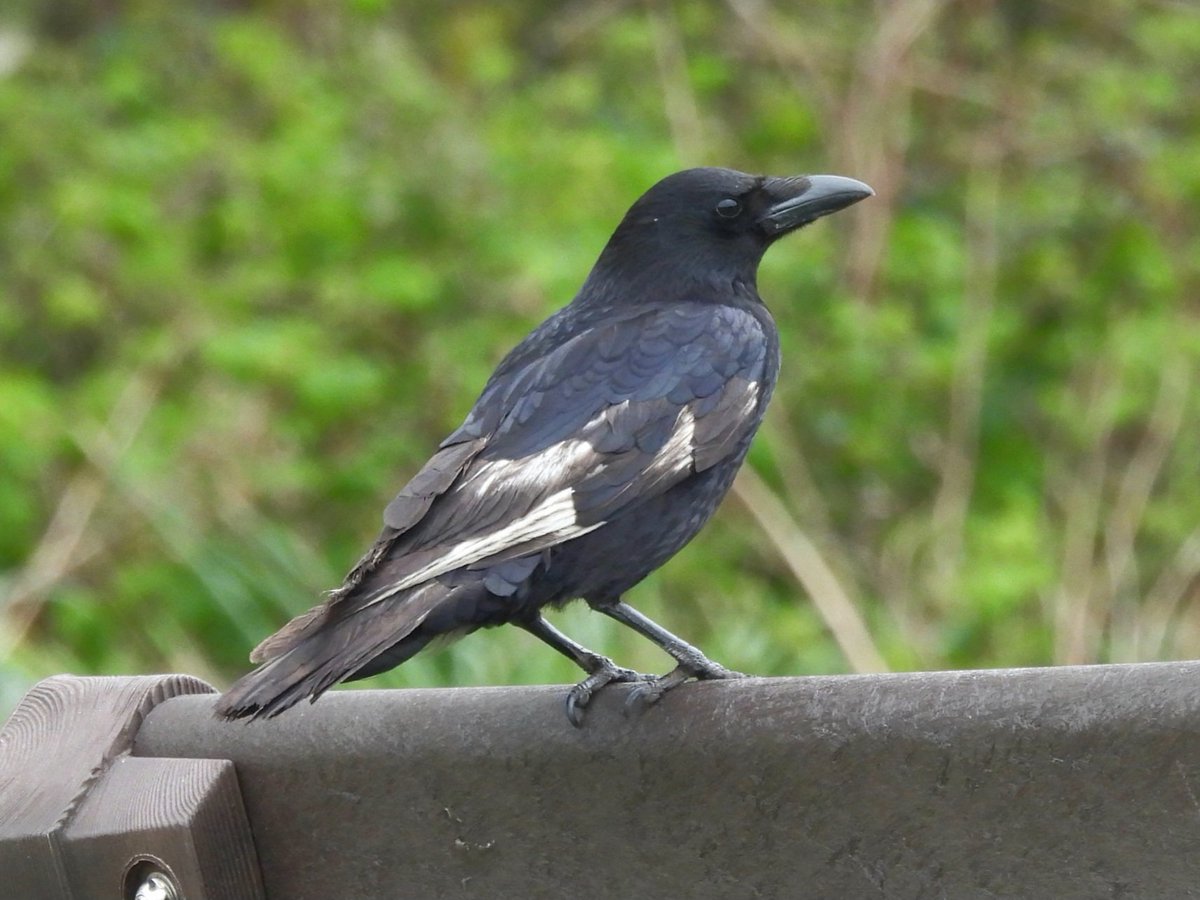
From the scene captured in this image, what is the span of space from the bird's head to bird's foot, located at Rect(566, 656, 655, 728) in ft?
3.69

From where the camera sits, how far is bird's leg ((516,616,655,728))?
2303 millimetres

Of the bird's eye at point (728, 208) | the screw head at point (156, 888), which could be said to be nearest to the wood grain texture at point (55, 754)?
the screw head at point (156, 888)

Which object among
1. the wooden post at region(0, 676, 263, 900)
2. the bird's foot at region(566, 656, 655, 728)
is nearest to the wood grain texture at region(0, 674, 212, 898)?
the wooden post at region(0, 676, 263, 900)

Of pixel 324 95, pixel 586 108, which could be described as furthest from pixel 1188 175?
pixel 324 95

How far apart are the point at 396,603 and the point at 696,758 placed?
647 mm

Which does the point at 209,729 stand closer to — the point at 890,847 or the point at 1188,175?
the point at 890,847

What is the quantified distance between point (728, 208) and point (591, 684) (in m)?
1.65

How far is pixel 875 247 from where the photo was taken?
8453 millimetres

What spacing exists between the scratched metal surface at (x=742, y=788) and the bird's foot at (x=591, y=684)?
0.02m

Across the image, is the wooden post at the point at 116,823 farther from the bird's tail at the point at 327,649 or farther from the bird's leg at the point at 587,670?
the bird's leg at the point at 587,670

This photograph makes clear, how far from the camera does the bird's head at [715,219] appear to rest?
3.87 metres

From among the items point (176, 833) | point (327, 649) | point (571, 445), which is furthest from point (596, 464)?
point (176, 833)

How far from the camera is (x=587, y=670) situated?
10.2ft

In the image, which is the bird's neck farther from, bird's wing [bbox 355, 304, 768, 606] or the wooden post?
the wooden post
